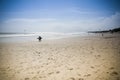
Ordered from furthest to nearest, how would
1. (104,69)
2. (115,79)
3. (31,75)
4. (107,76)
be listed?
(104,69)
(31,75)
(107,76)
(115,79)

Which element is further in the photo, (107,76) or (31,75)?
(31,75)

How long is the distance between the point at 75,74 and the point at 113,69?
6.66ft

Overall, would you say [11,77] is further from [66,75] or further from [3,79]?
[66,75]

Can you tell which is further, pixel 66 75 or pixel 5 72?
pixel 5 72

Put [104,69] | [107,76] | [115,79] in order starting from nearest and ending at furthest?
[115,79] < [107,76] < [104,69]

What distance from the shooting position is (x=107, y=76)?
5180mm

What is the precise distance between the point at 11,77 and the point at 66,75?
8.56 feet

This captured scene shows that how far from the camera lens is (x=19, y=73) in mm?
5938

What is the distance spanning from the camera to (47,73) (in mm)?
5762

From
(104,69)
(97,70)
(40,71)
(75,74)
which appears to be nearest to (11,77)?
(40,71)

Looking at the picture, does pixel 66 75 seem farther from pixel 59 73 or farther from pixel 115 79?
pixel 115 79

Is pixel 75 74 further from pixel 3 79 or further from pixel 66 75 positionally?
pixel 3 79

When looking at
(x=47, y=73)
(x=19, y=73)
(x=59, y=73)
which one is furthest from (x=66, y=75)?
(x=19, y=73)

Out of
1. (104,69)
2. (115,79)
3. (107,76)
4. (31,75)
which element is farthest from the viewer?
(104,69)
